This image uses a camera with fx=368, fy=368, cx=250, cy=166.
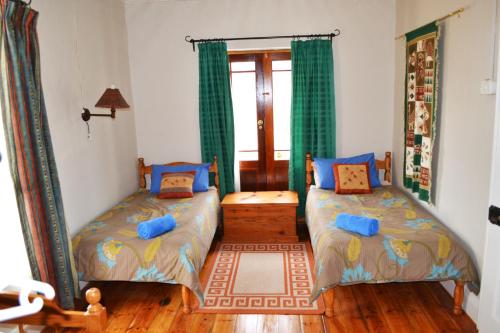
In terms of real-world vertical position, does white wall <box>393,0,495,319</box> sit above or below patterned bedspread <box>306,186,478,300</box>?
above

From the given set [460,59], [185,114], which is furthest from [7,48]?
[460,59]

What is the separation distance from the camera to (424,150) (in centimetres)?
306

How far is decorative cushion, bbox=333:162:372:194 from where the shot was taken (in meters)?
3.68

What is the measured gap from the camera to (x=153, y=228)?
267cm

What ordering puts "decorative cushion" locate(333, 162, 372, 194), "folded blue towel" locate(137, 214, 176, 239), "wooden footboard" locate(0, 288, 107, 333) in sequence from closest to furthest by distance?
"wooden footboard" locate(0, 288, 107, 333) → "folded blue towel" locate(137, 214, 176, 239) → "decorative cushion" locate(333, 162, 372, 194)

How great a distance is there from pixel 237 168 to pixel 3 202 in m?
2.51

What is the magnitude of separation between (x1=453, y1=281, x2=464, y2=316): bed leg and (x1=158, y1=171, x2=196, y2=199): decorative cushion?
2.44 m

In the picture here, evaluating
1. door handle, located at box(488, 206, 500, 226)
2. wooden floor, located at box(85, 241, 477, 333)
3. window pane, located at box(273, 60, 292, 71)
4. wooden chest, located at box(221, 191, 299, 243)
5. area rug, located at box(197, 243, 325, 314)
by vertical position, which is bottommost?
wooden floor, located at box(85, 241, 477, 333)

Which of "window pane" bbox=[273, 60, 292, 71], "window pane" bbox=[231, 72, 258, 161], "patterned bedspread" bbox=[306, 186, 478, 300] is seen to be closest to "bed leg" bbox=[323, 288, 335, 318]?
"patterned bedspread" bbox=[306, 186, 478, 300]

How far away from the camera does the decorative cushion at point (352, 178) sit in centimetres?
368

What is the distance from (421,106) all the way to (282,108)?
155 cm

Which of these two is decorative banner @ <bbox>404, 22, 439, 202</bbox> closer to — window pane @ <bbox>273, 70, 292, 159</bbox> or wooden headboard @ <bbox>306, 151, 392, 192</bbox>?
wooden headboard @ <bbox>306, 151, 392, 192</bbox>

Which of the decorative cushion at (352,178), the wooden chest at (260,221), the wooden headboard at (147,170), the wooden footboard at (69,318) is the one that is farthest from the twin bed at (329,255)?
the wooden footboard at (69,318)

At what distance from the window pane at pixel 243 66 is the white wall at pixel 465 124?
5.84ft
